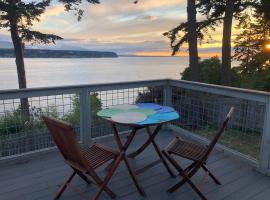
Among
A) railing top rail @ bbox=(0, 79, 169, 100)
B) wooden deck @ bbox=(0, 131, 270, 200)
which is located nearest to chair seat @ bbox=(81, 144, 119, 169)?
wooden deck @ bbox=(0, 131, 270, 200)

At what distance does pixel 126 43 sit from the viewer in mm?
28156

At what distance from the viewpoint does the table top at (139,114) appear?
3.07 m

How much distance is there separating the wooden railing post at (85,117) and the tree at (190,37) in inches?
320

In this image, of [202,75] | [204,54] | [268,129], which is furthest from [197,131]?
[204,54]

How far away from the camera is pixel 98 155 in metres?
2.96

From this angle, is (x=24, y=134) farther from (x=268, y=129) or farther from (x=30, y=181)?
(x=268, y=129)

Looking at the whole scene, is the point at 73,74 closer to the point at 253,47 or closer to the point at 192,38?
the point at 253,47

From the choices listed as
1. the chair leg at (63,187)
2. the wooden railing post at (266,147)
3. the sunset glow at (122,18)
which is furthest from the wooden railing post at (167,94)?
the sunset glow at (122,18)

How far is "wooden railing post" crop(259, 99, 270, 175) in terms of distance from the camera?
341 centimetres

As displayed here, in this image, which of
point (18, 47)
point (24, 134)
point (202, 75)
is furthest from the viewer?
point (202, 75)

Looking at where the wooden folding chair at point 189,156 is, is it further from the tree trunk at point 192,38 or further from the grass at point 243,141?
the tree trunk at point 192,38

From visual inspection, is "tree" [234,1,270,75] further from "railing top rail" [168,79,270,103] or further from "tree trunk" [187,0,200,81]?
"railing top rail" [168,79,270,103]

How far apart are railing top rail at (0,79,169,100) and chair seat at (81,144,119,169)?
1.17 m

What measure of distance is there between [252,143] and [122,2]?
24.8 ft
